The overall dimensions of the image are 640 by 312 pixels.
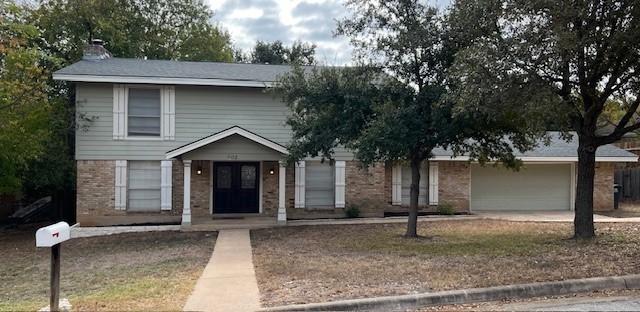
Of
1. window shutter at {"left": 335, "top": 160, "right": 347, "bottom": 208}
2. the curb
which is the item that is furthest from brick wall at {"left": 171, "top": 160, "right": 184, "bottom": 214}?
the curb

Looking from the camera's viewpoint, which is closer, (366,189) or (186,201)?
(186,201)

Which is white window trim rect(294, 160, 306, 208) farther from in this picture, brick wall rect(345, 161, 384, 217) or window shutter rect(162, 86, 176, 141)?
window shutter rect(162, 86, 176, 141)

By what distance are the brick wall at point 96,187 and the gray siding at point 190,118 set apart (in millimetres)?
267

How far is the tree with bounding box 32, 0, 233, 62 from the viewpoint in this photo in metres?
21.6

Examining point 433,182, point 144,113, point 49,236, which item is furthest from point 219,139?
point 49,236

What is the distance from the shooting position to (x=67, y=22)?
71.3 ft

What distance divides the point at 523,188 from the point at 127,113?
581 inches

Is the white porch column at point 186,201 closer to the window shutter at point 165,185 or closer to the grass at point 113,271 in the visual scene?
the grass at point 113,271

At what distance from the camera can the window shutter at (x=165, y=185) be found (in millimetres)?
16072

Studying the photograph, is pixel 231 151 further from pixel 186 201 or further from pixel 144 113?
pixel 144 113

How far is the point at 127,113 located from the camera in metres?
15.9

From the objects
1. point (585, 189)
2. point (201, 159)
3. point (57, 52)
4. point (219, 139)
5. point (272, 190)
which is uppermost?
point (57, 52)

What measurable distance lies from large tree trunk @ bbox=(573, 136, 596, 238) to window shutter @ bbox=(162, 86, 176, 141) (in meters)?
11.9

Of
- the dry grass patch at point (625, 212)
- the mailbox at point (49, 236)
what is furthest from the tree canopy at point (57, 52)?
the dry grass patch at point (625, 212)
